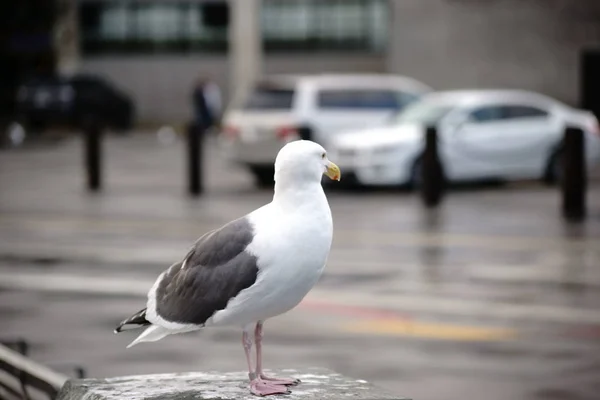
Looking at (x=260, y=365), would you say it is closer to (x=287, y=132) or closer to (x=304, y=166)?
(x=304, y=166)

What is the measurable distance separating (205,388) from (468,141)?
17.9m

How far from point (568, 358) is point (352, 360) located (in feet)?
4.31

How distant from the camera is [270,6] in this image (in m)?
53.7

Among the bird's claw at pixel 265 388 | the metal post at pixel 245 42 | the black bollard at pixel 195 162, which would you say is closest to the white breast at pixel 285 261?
the bird's claw at pixel 265 388

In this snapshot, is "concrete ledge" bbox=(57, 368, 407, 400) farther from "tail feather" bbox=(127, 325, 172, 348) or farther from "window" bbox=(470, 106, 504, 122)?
"window" bbox=(470, 106, 504, 122)

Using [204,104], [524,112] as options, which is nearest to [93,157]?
[524,112]

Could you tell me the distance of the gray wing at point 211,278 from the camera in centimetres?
459

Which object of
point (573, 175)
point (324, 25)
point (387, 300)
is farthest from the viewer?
point (324, 25)

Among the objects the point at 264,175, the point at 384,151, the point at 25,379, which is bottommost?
the point at 264,175

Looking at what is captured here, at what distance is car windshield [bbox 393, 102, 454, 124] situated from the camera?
22938mm

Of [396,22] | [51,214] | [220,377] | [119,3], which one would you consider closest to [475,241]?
[51,214]

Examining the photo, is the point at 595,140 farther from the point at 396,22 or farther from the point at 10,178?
the point at 396,22

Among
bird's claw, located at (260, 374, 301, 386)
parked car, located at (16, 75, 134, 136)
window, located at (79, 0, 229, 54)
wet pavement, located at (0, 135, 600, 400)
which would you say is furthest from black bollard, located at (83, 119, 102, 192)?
window, located at (79, 0, 229, 54)

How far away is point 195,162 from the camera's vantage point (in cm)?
2203
